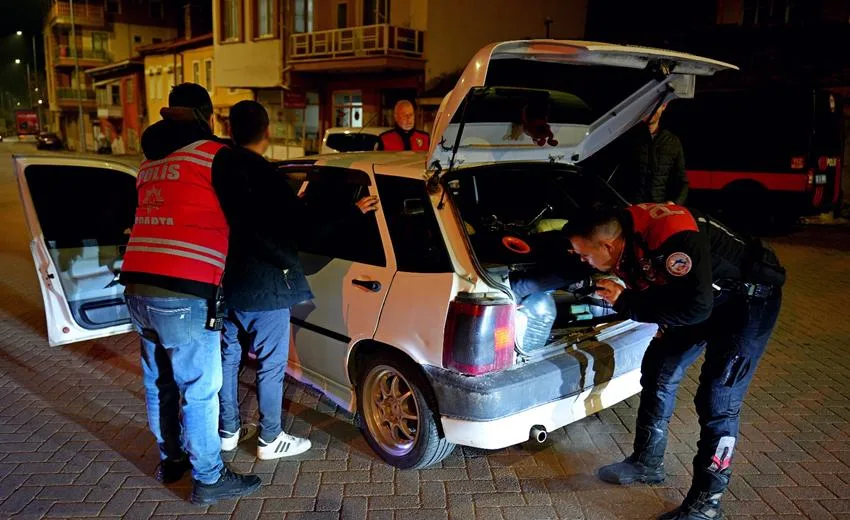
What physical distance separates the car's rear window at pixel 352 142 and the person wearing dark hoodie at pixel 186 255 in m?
9.29

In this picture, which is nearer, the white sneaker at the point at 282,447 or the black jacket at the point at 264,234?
the black jacket at the point at 264,234

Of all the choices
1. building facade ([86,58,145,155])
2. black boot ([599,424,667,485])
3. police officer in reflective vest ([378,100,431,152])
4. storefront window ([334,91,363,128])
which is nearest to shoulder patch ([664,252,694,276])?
black boot ([599,424,667,485])

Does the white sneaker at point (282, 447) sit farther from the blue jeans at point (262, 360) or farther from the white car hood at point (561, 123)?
the white car hood at point (561, 123)

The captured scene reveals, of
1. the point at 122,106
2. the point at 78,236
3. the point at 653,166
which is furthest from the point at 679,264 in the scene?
the point at 122,106

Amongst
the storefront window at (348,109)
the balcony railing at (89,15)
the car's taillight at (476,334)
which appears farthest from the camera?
the balcony railing at (89,15)

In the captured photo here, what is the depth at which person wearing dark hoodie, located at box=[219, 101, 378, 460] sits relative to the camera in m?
2.81

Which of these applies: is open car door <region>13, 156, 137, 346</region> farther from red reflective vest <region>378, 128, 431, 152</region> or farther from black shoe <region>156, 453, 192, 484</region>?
red reflective vest <region>378, 128, 431, 152</region>

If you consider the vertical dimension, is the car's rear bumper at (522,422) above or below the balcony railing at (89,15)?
below

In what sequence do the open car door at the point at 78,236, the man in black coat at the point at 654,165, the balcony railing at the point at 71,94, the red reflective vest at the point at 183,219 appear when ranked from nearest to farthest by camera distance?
the red reflective vest at the point at 183,219 → the open car door at the point at 78,236 → the man in black coat at the point at 654,165 → the balcony railing at the point at 71,94

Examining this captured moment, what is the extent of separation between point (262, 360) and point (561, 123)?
2.31 m

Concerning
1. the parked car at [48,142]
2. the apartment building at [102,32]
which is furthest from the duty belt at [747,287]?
the parked car at [48,142]

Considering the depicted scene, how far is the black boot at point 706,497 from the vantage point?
292 centimetres

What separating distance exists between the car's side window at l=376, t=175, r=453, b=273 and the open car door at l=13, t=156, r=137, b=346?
223 centimetres

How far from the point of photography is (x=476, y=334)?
2887 millimetres
